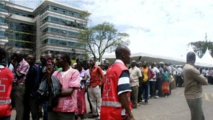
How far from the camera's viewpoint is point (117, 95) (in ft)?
9.16

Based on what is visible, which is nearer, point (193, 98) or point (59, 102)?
point (59, 102)

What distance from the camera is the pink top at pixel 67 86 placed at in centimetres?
360

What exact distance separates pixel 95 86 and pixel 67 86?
3.61 m

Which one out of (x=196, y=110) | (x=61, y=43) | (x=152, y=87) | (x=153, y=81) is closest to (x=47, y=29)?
(x=61, y=43)

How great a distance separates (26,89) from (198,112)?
3.70 metres

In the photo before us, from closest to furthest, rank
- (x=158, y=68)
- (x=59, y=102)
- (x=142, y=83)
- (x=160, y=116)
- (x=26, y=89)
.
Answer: (x=59, y=102), (x=26, y=89), (x=160, y=116), (x=142, y=83), (x=158, y=68)

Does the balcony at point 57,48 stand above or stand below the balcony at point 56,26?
below

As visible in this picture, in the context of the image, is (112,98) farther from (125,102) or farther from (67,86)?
(67,86)

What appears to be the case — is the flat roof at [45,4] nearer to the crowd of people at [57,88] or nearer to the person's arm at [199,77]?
the crowd of people at [57,88]

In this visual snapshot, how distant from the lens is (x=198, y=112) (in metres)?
4.22

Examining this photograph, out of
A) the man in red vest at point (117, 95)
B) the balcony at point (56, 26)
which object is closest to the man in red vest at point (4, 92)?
the man in red vest at point (117, 95)

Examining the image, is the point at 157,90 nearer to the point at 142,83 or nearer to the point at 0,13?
the point at 142,83

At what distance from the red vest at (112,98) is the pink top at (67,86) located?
2.99ft

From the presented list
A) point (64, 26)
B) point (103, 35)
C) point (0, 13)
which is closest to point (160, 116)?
point (103, 35)
